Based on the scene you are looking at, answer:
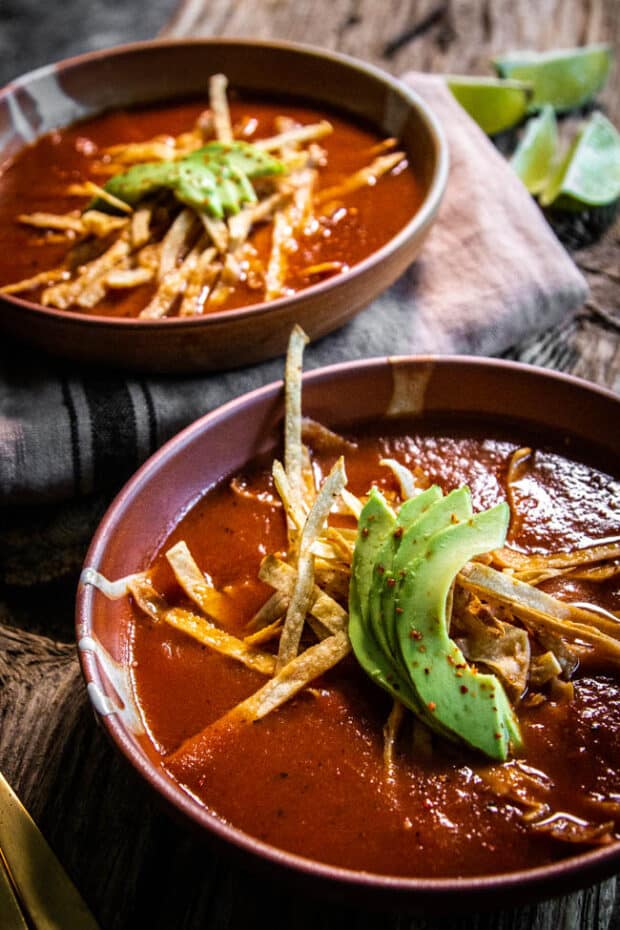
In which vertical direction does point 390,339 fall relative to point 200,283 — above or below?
below

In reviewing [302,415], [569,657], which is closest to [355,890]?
[569,657]

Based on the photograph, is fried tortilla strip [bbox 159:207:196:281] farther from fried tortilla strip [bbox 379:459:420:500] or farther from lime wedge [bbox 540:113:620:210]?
lime wedge [bbox 540:113:620:210]

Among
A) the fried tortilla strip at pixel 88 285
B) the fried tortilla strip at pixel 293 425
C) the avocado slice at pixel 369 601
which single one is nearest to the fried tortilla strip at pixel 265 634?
the avocado slice at pixel 369 601

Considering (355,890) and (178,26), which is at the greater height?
(178,26)

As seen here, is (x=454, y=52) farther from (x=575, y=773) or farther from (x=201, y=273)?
(x=575, y=773)

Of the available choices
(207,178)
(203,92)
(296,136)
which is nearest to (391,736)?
(207,178)

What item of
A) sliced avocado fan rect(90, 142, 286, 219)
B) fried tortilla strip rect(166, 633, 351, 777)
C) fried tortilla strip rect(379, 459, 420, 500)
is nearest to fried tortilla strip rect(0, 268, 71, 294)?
sliced avocado fan rect(90, 142, 286, 219)

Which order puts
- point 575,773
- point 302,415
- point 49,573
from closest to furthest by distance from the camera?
point 575,773 < point 302,415 < point 49,573

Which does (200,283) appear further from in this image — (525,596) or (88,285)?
(525,596)
